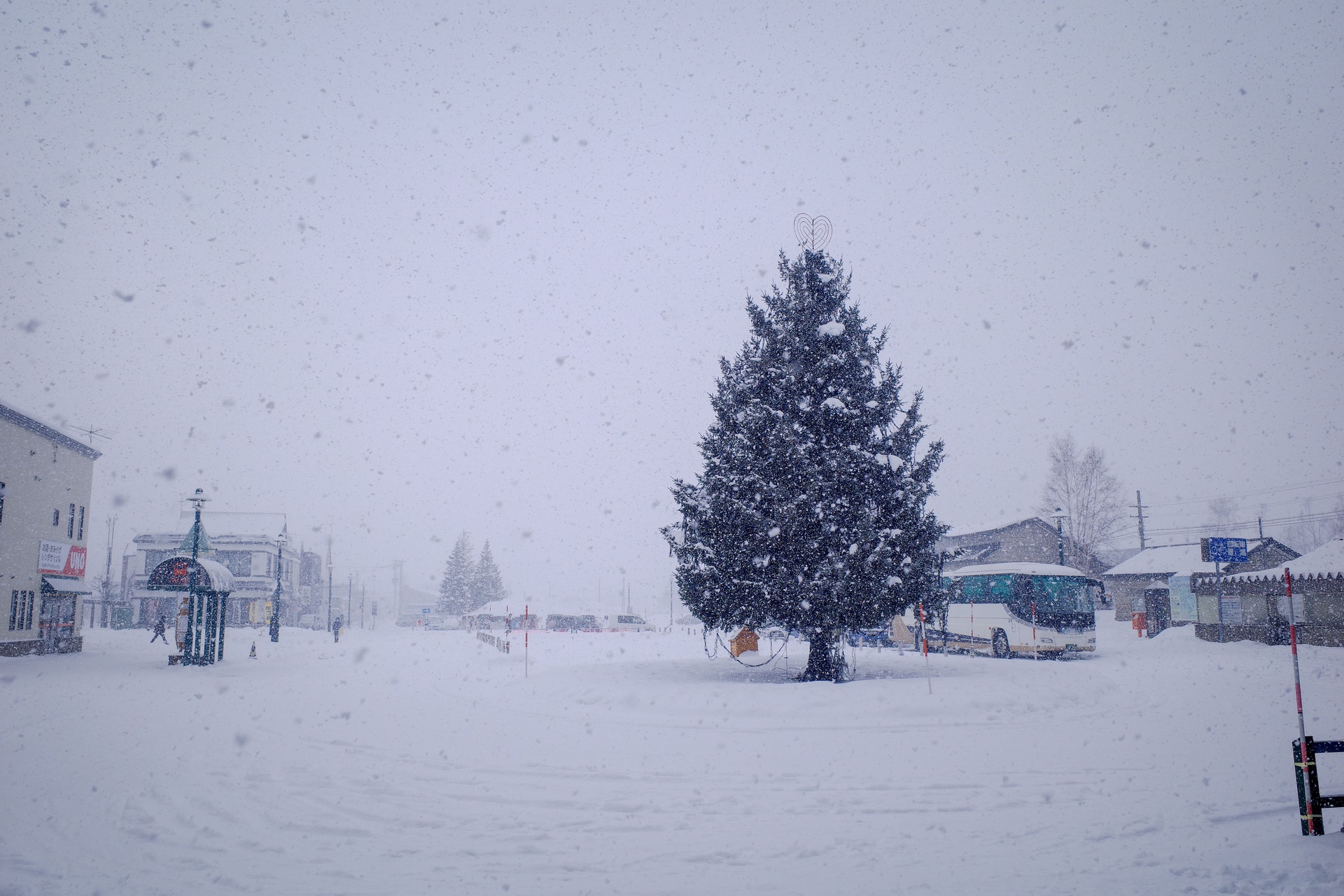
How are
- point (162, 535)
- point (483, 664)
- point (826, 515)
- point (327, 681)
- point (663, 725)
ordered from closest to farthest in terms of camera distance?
point (663, 725) < point (826, 515) < point (327, 681) < point (483, 664) < point (162, 535)

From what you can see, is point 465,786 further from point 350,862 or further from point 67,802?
point 67,802

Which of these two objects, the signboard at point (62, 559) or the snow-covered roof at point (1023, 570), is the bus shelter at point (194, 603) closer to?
the signboard at point (62, 559)

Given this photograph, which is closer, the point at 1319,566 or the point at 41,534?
the point at 1319,566

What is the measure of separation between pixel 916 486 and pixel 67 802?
15867 mm

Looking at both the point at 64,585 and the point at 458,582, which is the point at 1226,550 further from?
the point at 458,582

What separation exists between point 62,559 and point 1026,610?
132ft

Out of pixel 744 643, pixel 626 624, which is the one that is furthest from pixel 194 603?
pixel 626 624

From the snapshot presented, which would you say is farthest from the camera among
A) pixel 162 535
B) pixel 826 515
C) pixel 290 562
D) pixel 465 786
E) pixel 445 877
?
pixel 290 562

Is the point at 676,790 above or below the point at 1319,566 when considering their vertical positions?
below

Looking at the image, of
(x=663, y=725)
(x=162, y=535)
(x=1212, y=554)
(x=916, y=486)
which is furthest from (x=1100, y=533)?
(x=162, y=535)

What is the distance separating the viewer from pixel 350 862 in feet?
19.4

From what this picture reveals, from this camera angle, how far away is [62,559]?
3400cm

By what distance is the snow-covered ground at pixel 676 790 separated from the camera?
18.5ft

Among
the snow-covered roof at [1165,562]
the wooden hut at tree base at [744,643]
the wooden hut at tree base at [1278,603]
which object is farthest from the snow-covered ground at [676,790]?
the snow-covered roof at [1165,562]
